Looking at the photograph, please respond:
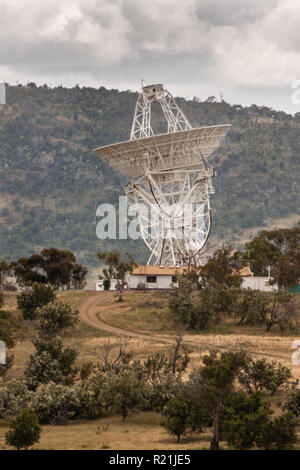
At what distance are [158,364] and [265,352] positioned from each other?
40.3ft

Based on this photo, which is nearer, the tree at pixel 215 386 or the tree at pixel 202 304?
the tree at pixel 215 386

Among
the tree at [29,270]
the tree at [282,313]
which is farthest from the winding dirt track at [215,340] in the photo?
the tree at [29,270]

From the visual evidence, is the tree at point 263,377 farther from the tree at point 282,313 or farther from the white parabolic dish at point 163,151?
the white parabolic dish at point 163,151

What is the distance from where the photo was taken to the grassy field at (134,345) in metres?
33.7

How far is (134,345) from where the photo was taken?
5912 centimetres

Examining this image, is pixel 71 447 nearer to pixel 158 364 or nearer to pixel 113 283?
pixel 158 364

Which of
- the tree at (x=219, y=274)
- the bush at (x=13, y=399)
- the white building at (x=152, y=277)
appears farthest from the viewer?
the white building at (x=152, y=277)

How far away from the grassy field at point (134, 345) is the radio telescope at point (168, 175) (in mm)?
8257

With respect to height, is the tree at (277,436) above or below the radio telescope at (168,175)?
below

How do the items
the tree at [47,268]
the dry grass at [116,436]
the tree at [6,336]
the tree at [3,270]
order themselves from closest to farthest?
the dry grass at [116,436] → the tree at [6,336] → the tree at [47,268] → the tree at [3,270]

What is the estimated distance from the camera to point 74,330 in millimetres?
66812

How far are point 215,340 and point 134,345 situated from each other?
6513mm

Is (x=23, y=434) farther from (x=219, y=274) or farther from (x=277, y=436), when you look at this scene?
(x=219, y=274)

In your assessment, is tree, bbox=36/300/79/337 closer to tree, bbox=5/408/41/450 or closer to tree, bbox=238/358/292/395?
tree, bbox=238/358/292/395
